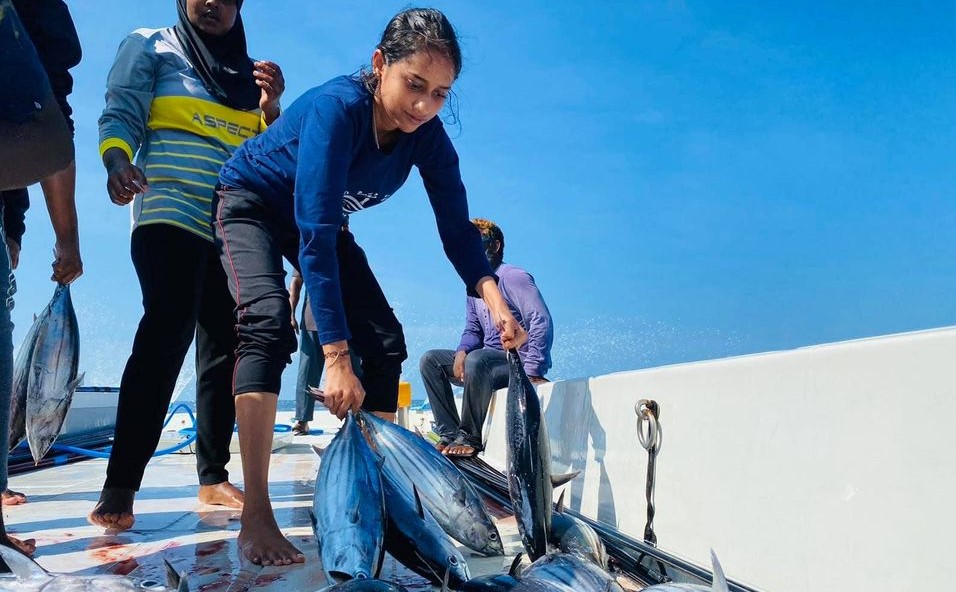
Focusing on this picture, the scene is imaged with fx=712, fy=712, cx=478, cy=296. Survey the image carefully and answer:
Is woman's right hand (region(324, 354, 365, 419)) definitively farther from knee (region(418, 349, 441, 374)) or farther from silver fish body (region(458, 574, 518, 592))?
knee (region(418, 349, 441, 374))

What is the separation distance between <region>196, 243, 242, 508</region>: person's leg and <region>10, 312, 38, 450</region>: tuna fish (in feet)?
3.03

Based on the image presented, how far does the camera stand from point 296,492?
3.48 m

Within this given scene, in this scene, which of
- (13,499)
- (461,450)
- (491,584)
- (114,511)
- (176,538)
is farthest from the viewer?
(461,450)

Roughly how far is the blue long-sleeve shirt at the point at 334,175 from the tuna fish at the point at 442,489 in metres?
0.35

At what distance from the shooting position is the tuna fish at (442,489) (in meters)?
1.94

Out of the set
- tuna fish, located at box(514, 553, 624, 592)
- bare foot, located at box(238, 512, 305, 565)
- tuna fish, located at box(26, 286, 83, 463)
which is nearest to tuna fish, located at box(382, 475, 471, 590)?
tuna fish, located at box(514, 553, 624, 592)

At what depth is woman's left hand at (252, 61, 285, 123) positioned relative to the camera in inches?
114

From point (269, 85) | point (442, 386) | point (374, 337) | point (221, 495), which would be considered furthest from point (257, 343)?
point (442, 386)

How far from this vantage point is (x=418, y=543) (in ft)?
5.18

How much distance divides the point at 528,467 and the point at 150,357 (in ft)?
4.78

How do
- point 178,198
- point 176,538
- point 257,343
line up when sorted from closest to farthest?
1. point 257,343
2. point 176,538
3. point 178,198

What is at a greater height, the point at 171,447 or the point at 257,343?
the point at 257,343

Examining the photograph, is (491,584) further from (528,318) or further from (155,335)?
(528,318)

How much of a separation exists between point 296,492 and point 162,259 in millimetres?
1446
